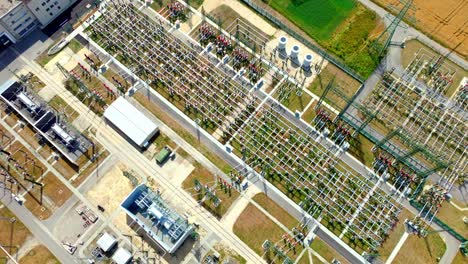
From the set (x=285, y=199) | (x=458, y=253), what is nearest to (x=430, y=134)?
(x=458, y=253)

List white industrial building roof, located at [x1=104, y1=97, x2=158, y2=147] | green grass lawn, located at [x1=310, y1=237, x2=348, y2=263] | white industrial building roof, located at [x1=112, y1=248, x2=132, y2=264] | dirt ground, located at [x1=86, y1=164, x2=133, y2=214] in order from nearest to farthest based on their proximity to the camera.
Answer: white industrial building roof, located at [x1=112, y1=248, x2=132, y2=264] → green grass lawn, located at [x1=310, y1=237, x2=348, y2=263] → dirt ground, located at [x1=86, y1=164, x2=133, y2=214] → white industrial building roof, located at [x1=104, y1=97, x2=158, y2=147]

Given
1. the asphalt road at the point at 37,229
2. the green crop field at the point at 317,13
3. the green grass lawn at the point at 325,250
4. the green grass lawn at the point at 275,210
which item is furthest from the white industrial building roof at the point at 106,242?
the green crop field at the point at 317,13

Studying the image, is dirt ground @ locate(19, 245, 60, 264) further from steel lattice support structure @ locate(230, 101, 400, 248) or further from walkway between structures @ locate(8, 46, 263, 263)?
steel lattice support structure @ locate(230, 101, 400, 248)

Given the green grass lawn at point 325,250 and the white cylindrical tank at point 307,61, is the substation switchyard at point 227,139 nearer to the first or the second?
the green grass lawn at point 325,250

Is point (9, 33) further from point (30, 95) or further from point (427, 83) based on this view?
point (427, 83)

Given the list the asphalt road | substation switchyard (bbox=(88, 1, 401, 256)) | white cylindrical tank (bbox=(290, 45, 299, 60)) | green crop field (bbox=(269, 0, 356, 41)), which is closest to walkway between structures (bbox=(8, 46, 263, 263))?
the asphalt road
